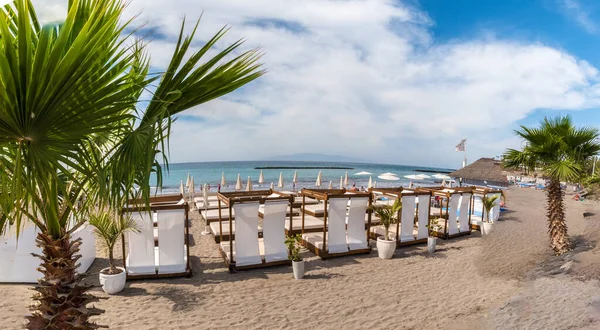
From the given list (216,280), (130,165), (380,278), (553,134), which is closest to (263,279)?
(216,280)

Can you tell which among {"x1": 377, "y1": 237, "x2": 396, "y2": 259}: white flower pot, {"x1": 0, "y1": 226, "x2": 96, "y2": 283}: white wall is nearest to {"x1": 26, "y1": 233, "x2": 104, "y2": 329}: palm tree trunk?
{"x1": 0, "y1": 226, "x2": 96, "y2": 283}: white wall

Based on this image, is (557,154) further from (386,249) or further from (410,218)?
(386,249)

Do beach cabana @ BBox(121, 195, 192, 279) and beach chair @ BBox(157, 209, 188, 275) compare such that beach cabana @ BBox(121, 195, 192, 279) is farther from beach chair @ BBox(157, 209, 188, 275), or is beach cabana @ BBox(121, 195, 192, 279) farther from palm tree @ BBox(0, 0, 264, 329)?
palm tree @ BBox(0, 0, 264, 329)

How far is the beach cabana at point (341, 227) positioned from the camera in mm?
7609

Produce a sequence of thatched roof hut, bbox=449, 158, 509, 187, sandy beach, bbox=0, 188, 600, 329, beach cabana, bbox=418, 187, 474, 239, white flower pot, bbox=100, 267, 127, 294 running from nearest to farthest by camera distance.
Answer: sandy beach, bbox=0, 188, 600, 329, white flower pot, bbox=100, 267, 127, 294, beach cabana, bbox=418, 187, 474, 239, thatched roof hut, bbox=449, 158, 509, 187

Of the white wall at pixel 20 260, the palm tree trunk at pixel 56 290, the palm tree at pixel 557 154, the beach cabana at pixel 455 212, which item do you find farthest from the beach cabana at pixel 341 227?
the palm tree trunk at pixel 56 290

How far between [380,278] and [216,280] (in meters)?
3.16

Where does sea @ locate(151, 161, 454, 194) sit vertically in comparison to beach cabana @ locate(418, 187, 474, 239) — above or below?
below

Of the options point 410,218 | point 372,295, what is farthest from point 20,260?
point 410,218

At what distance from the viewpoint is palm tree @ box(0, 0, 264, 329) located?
147 centimetres

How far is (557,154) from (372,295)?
5.81 meters

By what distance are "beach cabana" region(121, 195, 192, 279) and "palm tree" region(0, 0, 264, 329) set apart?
11.8 ft

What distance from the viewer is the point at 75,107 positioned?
1672 millimetres

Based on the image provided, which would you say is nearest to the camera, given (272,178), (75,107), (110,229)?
(75,107)
